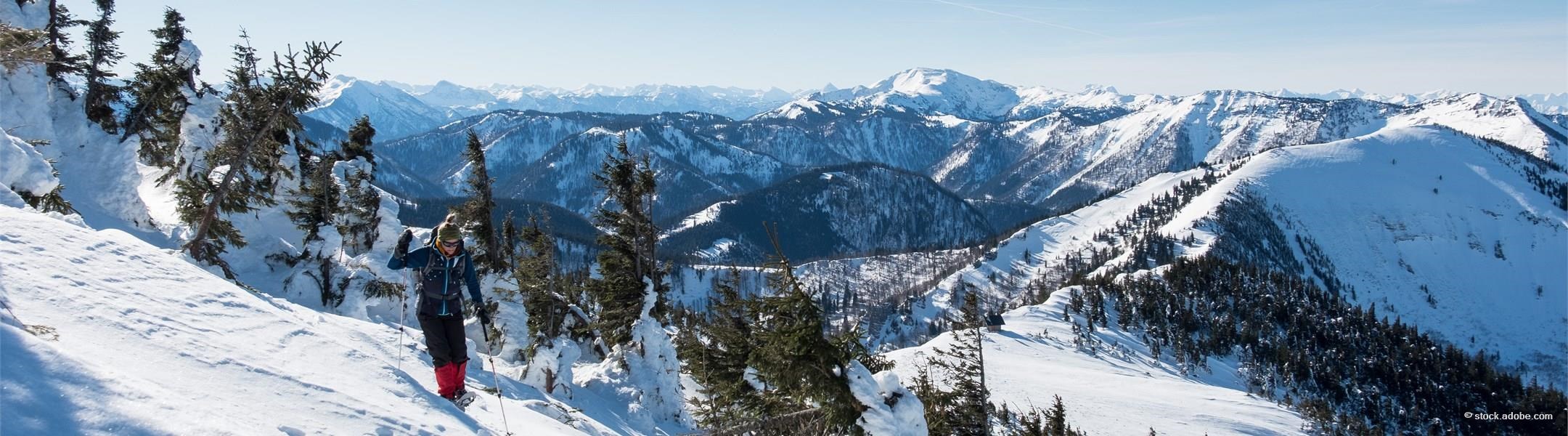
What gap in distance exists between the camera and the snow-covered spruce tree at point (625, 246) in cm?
2436

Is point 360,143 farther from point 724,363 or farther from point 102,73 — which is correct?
point 724,363

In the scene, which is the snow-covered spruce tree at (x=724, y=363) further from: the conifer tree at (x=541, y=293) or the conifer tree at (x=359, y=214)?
the conifer tree at (x=359, y=214)

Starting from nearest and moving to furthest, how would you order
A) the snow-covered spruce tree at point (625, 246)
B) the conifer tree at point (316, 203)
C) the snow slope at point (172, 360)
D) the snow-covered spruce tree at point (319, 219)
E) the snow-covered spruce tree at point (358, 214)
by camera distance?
the snow slope at point (172, 360) → the snow-covered spruce tree at point (625, 246) → the snow-covered spruce tree at point (319, 219) → the conifer tree at point (316, 203) → the snow-covered spruce tree at point (358, 214)

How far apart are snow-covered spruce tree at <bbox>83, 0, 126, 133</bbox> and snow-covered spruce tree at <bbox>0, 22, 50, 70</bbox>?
20.4m

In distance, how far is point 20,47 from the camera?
11344 millimetres

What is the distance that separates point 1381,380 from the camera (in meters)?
129

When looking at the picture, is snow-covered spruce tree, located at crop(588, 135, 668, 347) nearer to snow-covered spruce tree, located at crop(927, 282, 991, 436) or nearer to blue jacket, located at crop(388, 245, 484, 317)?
snow-covered spruce tree, located at crop(927, 282, 991, 436)

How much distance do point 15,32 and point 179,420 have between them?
11046mm

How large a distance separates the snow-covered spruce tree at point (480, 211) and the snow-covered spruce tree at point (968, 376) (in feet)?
54.6

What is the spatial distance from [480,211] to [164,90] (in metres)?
15.4

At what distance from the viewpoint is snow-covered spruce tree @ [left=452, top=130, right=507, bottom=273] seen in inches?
976

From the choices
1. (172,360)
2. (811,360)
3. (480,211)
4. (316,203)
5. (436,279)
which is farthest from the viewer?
(316,203)

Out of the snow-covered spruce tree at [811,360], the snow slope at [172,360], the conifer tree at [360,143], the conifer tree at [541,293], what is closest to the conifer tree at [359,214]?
the conifer tree at [360,143]

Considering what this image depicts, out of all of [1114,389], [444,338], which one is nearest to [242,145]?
[444,338]
